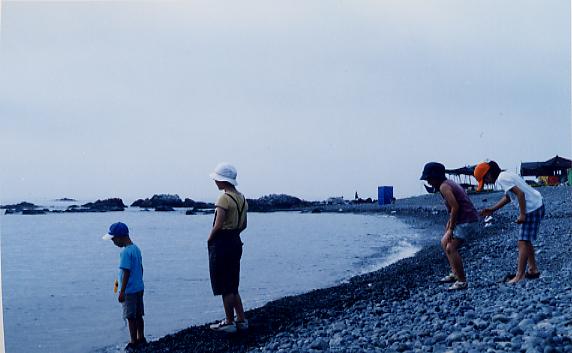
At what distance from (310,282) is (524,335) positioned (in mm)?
7137

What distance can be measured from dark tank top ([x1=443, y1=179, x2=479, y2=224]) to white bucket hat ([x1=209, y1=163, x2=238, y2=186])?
1.80 m

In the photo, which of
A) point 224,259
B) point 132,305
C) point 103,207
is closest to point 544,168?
point 224,259

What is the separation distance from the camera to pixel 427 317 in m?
Answer: 4.38

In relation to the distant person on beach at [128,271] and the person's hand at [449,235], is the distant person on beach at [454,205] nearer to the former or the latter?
the person's hand at [449,235]

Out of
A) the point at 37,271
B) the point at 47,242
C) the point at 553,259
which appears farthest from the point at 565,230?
the point at 47,242

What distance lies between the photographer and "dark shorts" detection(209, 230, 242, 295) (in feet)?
15.0

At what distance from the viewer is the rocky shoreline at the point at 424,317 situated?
3.44 metres

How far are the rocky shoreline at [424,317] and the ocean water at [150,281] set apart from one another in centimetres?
157

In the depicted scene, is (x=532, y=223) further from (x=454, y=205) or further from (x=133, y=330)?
(x=133, y=330)

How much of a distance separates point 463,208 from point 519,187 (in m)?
0.50

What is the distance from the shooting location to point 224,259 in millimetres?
4613

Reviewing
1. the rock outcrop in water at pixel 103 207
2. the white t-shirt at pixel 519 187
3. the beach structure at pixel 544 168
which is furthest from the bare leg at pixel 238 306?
the rock outcrop in water at pixel 103 207

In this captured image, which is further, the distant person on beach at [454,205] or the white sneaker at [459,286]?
the white sneaker at [459,286]

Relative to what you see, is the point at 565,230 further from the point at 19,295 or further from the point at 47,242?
the point at 47,242
